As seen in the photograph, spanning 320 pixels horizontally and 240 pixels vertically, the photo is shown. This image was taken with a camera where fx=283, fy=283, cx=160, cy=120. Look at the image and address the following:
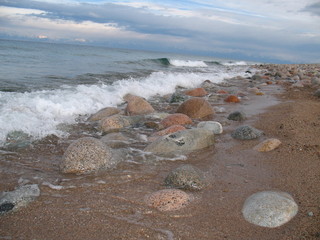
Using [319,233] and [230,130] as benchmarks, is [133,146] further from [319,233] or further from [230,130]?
[319,233]

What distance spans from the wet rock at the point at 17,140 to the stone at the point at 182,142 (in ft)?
6.11

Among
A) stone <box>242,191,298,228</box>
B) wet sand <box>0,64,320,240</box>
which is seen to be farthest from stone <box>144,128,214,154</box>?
stone <box>242,191,298,228</box>

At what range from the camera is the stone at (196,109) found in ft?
22.8

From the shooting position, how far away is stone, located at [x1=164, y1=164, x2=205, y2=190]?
3.21 m

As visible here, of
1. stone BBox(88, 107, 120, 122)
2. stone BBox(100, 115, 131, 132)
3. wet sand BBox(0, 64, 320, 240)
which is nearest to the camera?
wet sand BBox(0, 64, 320, 240)

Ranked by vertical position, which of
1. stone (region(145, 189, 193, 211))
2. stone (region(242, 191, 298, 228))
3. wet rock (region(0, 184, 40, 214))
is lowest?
wet rock (region(0, 184, 40, 214))

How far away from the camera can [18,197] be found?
2750 millimetres

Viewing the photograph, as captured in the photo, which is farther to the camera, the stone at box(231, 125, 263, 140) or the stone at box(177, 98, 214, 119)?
the stone at box(177, 98, 214, 119)

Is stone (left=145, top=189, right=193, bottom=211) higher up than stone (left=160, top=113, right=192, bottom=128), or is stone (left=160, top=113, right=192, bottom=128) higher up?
stone (left=160, top=113, right=192, bottom=128)

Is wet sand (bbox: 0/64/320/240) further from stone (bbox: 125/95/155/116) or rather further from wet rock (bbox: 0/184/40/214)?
stone (bbox: 125/95/155/116)

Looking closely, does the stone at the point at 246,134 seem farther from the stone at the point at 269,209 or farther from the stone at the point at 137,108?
the stone at the point at 137,108

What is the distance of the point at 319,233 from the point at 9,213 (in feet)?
8.81

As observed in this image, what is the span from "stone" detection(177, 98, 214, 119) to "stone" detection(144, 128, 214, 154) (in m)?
2.20

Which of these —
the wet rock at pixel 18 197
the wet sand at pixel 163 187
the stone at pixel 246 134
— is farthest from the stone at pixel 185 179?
the stone at pixel 246 134
